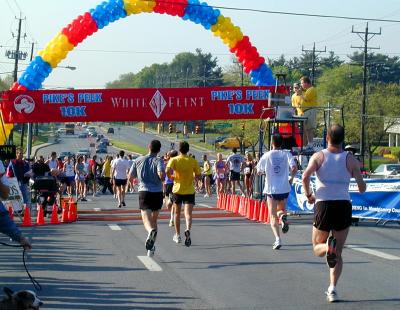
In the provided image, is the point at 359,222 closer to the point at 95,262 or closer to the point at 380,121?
the point at 95,262

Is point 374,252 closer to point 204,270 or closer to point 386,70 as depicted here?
point 204,270

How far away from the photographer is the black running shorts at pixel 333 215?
9.19 m

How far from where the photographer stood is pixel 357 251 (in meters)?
13.8

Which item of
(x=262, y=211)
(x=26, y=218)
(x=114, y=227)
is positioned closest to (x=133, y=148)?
(x=26, y=218)

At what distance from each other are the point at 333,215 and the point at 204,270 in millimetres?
3079

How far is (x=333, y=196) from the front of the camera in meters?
9.24

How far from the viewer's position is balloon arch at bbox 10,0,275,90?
27.6 metres

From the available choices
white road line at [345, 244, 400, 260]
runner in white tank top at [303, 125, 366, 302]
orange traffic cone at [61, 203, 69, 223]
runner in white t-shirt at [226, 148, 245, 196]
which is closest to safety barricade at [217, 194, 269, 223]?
orange traffic cone at [61, 203, 69, 223]

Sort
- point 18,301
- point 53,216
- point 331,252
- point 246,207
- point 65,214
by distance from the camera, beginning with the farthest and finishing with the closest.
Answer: point 246,207
point 65,214
point 53,216
point 331,252
point 18,301

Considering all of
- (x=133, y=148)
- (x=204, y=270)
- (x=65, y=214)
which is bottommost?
(x=133, y=148)

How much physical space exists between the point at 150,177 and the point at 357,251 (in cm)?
361

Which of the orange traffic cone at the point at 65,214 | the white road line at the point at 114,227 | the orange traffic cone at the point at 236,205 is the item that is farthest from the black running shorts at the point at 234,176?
the white road line at the point at 114,227

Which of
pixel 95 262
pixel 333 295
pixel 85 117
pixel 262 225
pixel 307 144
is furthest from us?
pixel 85 117

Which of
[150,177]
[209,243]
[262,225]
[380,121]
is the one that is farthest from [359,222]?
[380,121]
